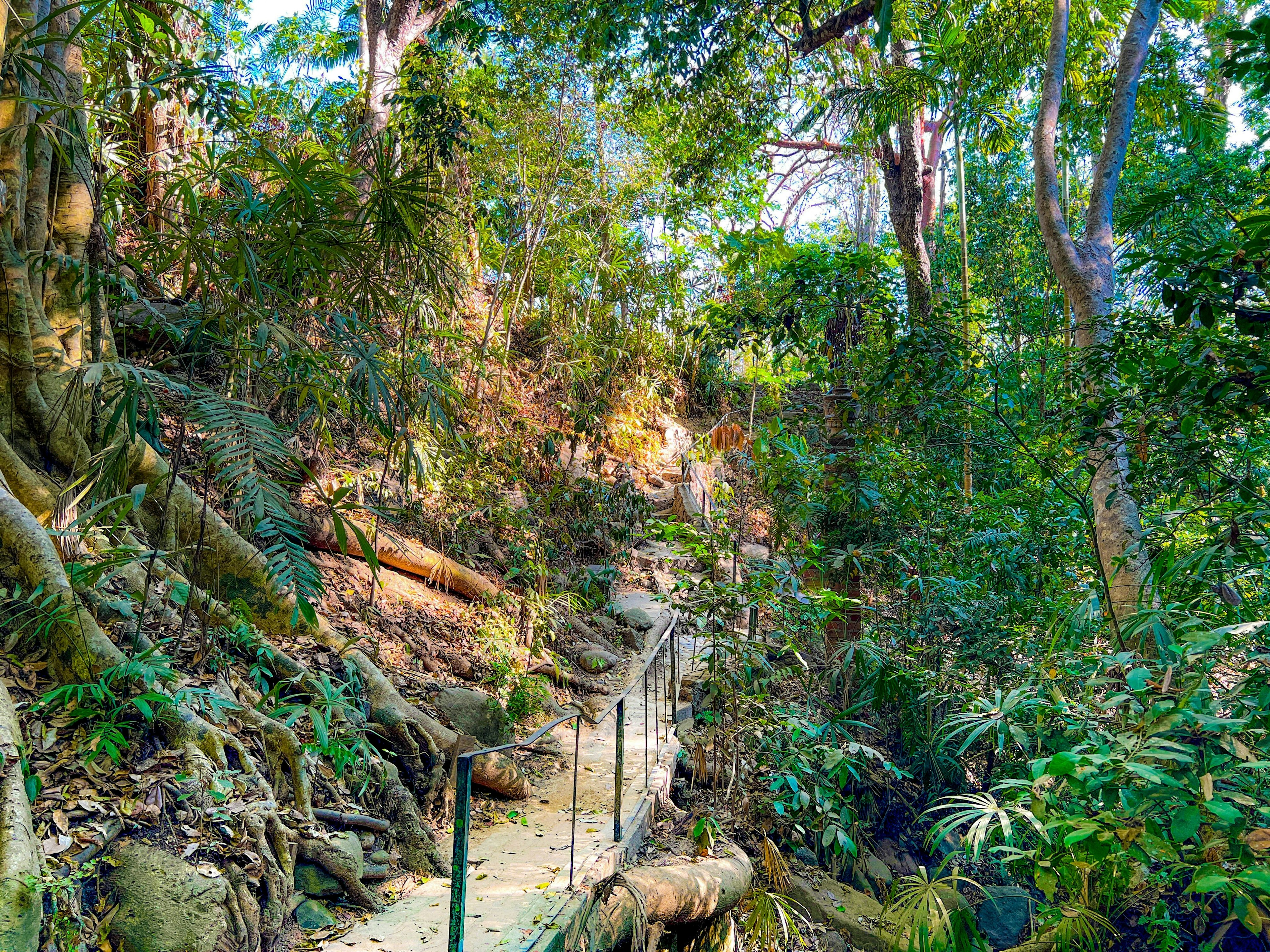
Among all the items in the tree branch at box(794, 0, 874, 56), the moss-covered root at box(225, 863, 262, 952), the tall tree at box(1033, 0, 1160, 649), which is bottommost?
the moss-covered root at box(225, 863, 262, 952)

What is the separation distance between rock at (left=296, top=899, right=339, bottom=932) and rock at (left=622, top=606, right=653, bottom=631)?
5914mm

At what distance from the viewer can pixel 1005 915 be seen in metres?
5.23

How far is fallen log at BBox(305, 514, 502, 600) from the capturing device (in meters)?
5.69

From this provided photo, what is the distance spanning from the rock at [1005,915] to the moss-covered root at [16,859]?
542cm

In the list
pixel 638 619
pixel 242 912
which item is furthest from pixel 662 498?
pixel 242 912

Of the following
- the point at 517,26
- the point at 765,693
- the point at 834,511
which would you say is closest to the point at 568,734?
the point at 765,693

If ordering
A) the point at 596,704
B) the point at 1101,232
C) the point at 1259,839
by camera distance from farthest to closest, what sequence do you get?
1. the point at 596,704
2. the point at 1101,232
3. the point at 1259,839

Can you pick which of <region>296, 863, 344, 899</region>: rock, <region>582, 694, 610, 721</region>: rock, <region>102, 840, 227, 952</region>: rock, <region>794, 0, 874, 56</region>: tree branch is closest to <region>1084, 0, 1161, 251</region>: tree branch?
<region>794, 0, 874, 56</region>: tree branch

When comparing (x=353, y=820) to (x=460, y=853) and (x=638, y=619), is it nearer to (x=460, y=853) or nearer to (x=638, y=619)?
(x=460, y=853)

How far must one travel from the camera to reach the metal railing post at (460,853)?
6.97ft

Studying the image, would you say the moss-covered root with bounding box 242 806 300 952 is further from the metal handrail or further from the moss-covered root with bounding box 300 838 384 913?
the metal handrail

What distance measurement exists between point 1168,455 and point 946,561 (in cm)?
292

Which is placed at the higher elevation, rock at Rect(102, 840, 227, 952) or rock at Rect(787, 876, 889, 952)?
rock at Rect(102, 840, 227, 952)

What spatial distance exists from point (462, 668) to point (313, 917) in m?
2.76
